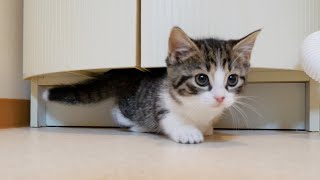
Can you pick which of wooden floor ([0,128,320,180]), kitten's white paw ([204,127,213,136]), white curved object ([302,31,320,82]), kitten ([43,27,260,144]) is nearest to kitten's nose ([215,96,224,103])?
kitten ([43,27,260,144])

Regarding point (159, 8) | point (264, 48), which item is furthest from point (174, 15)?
point (264, 48)

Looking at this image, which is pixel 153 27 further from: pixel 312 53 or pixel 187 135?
pixel 312 53

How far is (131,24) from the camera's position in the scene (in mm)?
1234

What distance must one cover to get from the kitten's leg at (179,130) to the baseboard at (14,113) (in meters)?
0.70

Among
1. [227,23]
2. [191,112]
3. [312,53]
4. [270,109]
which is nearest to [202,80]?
[191,112]

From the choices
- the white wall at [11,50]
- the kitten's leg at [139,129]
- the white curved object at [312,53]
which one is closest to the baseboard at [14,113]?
the white wall at [11,50]

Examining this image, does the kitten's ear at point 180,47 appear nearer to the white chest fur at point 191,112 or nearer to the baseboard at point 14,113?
the white chest fur at point 191,112

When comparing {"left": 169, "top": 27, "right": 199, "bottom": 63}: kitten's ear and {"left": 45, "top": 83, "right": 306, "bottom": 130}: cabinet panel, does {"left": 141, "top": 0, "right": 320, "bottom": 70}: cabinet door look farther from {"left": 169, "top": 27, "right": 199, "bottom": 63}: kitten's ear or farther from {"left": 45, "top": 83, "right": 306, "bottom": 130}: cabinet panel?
{"left": 45, "top": 83, "right": 306, "bottom": 130}: cabinet panel

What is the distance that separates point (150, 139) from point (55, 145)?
0.97 feet

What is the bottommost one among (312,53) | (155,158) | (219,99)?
(155,158)

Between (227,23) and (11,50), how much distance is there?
89 centimetres

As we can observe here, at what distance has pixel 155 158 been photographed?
2.70 ft

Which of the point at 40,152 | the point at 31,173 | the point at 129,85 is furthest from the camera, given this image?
the point at 129,85

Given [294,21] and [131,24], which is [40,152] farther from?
[294,21]
